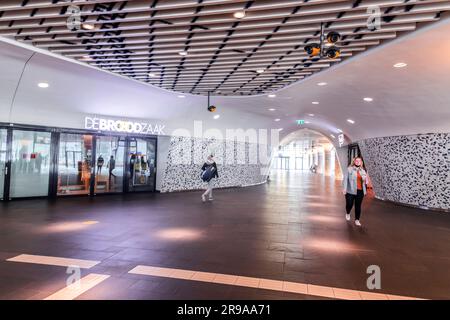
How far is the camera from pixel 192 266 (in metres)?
3.60

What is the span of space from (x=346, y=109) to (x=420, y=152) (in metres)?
2.63

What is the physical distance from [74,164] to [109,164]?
48.2 inches

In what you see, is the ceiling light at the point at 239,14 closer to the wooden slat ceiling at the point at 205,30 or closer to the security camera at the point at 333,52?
the wooden slat ceiling at the point at 205,30

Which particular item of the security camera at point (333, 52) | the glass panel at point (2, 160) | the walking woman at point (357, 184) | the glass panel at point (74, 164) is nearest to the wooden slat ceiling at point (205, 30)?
the security camera at point (333, 52)

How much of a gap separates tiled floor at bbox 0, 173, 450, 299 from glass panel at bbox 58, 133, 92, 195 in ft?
7.63

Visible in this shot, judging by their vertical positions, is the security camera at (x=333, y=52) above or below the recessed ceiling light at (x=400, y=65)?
below

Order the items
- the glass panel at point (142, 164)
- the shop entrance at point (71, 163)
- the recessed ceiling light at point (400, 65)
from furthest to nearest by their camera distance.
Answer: the glass panel at point (142, 164), the shop entrance at point (71, 163), the recessed ceiling light at point (400, 65)

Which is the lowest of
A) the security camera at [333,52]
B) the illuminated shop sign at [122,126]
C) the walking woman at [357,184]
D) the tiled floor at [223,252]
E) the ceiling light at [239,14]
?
the tiled floor at [223,252]

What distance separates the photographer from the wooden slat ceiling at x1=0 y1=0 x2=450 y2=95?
13.1 ft

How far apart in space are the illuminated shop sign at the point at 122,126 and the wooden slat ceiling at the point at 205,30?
3.56 meters

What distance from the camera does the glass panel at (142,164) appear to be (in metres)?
11.3

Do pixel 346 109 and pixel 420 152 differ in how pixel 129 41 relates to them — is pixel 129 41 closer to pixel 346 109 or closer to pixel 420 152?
pixel 346 109

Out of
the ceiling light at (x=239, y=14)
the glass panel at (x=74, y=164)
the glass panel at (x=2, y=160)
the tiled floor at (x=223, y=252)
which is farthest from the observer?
the glass panel at (x=74, y=164)
